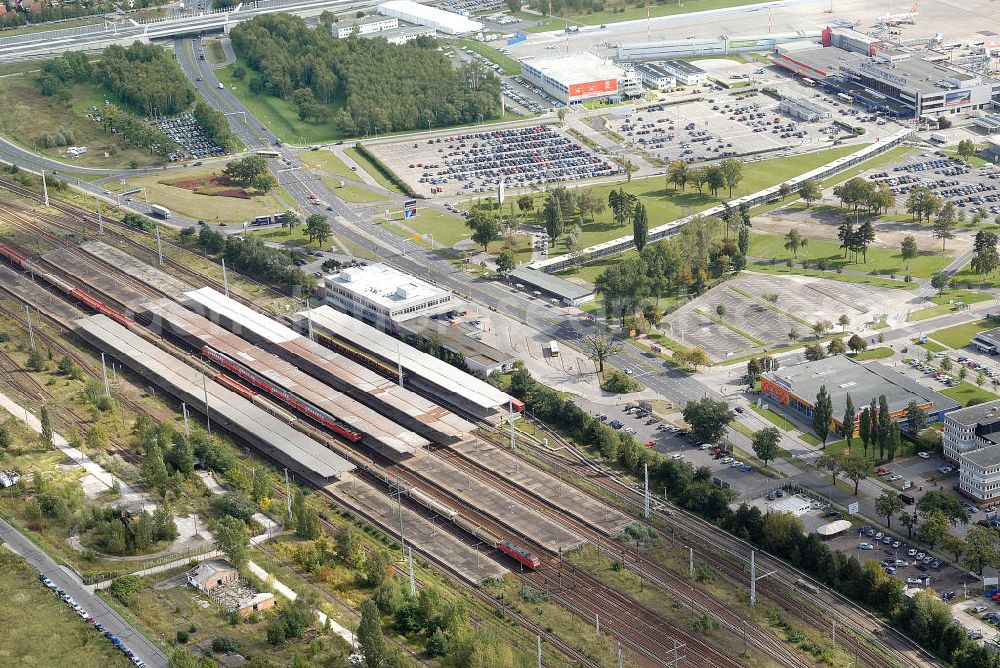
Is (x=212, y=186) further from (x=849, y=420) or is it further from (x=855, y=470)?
(x=855, y=470)

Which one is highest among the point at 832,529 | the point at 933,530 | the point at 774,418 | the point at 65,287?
the point at 65,287

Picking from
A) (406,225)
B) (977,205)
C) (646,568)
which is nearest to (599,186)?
(406,225)

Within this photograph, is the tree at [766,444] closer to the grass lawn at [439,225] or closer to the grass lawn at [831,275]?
the grass lawn at [831,275]

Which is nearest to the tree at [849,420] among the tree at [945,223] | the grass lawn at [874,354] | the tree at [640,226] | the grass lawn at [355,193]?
the grass lawn at [874,354]

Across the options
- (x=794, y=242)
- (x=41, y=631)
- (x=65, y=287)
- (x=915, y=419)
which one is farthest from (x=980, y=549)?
(x=65, y=287)

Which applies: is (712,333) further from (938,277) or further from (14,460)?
(14,460)

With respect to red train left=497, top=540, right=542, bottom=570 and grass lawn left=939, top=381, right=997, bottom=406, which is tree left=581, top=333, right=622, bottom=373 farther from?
red train left=497, top=540, right=542, bottom=570

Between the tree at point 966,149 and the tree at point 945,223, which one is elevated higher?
the tree at point 966,149
